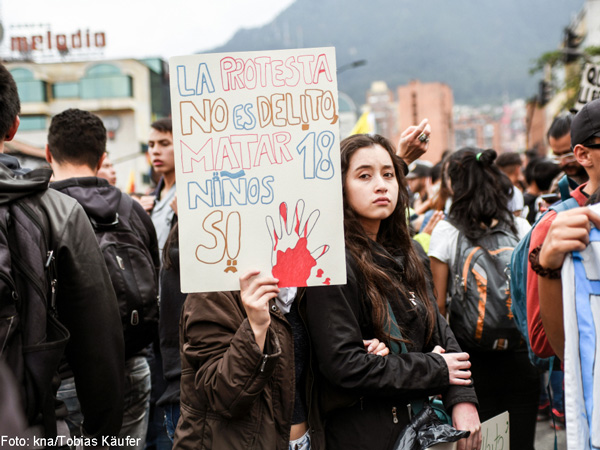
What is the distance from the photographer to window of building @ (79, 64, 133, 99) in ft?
173

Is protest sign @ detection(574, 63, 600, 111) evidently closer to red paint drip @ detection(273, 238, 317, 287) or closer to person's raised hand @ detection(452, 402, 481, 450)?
person's raised hand @ detection(452, 402, 481, 450)

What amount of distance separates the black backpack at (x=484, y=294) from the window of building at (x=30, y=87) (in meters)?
54.2

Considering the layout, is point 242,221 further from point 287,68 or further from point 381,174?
point 381,174

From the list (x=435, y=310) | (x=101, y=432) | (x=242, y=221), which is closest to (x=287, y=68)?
(x=242, y=221)

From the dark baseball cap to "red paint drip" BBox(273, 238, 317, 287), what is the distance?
1.14m

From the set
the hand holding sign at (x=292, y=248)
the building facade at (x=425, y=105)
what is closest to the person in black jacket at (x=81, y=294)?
the hand holding sign at (x=292, y=248)

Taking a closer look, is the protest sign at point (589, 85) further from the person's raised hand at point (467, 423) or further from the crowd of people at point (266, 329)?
the person's raised hand at point (467, 423)

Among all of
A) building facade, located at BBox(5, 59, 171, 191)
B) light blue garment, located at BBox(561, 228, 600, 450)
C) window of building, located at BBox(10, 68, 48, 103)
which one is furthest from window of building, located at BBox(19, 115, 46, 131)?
light blue garment, located at BBox(561, 228, 600, 450)

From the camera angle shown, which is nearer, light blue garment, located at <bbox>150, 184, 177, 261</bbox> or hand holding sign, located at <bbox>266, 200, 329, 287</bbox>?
hand holding sign, located at <bbox>266, 200, 329, 287</bbox>

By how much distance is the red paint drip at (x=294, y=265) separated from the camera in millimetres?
2131

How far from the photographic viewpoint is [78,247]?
2.17 meters

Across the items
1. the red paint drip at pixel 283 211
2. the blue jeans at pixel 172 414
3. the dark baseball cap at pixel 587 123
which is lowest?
the blue jeans at pixel 172 414

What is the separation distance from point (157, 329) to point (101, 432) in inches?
41.7

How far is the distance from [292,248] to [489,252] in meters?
1.89
